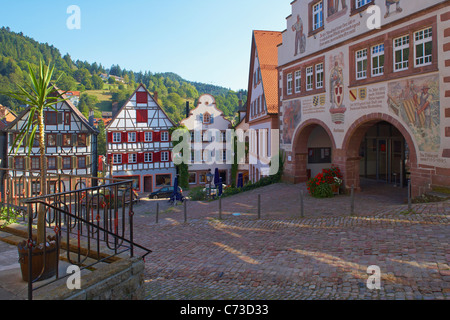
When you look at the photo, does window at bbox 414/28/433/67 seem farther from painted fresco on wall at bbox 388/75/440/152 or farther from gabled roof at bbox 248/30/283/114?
gabled roof at bbox 248/30/283/114

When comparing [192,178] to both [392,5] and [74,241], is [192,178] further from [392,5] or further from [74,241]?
[74,241]

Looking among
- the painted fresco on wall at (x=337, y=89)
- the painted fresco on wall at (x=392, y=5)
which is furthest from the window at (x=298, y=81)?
the painted fresco on wall at (x=392, y=5)

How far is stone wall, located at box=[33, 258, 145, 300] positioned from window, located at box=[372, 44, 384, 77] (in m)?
12.3

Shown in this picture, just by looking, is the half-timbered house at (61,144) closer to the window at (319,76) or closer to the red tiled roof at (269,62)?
the red tiled roof at (269,62)

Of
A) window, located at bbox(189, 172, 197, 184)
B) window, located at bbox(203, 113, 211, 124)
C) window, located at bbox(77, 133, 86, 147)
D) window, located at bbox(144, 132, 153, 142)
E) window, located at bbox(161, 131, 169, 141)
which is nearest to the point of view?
window, located at bbox(77, 133, 86, 147)

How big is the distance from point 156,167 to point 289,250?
32.2 metres

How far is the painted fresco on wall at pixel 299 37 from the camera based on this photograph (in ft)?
60.7

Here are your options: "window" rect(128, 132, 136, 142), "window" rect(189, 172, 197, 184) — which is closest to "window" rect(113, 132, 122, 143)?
"window" rect(128, 132, 136, 142)

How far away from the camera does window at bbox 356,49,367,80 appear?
1452cm

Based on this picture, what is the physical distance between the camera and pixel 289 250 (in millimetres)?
7961

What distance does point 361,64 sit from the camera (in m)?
14.7
